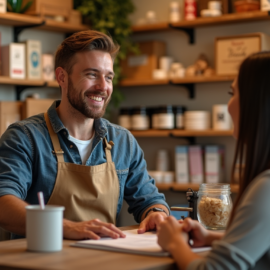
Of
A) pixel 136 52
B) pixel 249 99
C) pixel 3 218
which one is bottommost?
pixel 3 218

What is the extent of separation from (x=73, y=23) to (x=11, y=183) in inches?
97.7

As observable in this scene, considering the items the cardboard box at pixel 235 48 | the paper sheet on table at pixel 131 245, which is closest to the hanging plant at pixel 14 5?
the cardboard box at pixel 235 48

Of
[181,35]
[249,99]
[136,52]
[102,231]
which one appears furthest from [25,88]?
[249,99]

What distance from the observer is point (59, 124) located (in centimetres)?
214

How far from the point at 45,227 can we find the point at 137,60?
3.12 metres

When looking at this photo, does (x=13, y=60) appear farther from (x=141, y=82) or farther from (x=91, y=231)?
(x=91, y=231)

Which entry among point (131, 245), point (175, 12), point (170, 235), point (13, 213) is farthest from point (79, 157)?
point (175, 12)

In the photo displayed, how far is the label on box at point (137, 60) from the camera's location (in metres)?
4.31

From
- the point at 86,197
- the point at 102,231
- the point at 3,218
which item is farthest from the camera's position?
the point at 86,197

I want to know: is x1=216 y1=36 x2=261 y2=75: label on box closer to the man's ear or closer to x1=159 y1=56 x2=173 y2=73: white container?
x1=159 y1=56 x2=173 y2=73: white container

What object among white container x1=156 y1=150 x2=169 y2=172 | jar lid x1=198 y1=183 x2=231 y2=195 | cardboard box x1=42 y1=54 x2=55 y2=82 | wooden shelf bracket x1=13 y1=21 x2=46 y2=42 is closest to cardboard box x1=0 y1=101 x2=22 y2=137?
cardboard box x1=42 y1=54 x2=55 y2=82

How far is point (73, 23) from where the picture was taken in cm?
414

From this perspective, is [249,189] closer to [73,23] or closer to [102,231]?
[102,231]

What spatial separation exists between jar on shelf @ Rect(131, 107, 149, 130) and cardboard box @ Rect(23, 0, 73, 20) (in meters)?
0.92
